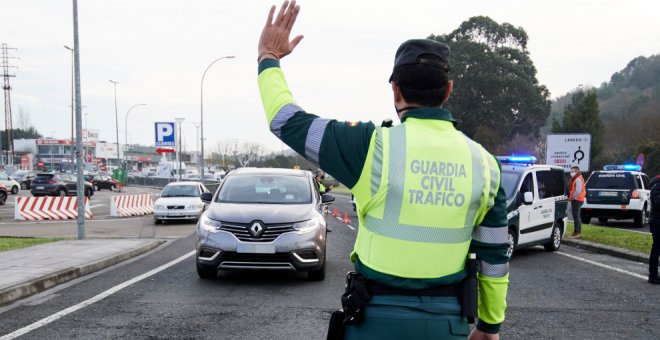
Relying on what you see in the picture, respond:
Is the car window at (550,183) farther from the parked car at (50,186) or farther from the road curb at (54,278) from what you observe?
the parked car at (50,186)

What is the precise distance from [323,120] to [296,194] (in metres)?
7.77

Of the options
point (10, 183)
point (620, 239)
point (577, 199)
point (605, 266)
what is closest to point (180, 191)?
point (577, 199)

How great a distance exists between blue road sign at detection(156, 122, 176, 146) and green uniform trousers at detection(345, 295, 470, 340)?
3250 cm

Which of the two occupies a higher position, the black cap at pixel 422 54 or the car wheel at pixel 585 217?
the black cap at pixel 422 54

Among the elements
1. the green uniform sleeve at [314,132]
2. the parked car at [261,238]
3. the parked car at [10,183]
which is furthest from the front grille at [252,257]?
the parked car at [10,183]

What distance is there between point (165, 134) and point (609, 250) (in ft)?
85.2

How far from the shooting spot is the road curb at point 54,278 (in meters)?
7.42

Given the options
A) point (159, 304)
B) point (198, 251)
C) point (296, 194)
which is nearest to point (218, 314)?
point (159, 304)

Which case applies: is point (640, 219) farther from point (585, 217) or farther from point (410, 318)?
point (410, 318)

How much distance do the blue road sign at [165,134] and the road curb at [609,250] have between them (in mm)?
23948

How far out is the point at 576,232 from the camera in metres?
15.5

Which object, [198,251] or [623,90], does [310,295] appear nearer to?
[198,251]

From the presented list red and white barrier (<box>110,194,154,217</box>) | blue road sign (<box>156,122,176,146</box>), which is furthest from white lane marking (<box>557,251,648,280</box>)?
blue road sign (<box>156,122,176,146</box>)

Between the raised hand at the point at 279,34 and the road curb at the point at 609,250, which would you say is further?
the road curb at the point at 609,250
